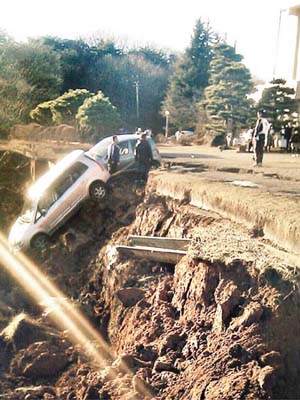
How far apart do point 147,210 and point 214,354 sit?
22.9 feet

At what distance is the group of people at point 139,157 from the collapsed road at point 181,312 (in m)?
2.15

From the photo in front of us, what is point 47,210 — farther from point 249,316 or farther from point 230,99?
point 230,99

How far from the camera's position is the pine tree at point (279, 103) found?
30.5m

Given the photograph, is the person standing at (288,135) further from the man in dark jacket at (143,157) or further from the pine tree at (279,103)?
the man in dark jacket at (143,157)

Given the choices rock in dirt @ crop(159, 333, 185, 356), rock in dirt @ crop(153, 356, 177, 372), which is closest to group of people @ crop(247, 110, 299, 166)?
rock in dirt @ crop(159, 333, 185, 356)

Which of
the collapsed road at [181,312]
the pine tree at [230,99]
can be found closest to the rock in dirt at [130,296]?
the collapsed road at [181,312]

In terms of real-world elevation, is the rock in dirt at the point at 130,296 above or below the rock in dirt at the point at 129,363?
above

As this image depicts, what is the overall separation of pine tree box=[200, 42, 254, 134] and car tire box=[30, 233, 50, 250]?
2215 centimetres

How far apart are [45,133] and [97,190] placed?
16.3 m

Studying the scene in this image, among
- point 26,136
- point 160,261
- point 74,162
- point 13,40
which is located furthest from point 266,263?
point 13,40

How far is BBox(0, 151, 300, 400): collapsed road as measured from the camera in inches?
269

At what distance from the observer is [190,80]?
169 ft

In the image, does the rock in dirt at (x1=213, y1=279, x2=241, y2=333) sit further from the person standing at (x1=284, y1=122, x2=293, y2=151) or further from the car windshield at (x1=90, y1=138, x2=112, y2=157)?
the person standing at (x1=284, y1=122, x2=293, y2=151)

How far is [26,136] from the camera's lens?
103ft
